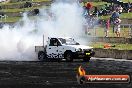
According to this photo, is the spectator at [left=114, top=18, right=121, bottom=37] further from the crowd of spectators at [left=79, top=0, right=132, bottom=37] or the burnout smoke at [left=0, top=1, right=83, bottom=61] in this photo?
the burnout smoke at [left=0, top=1, right=83, bottom=61]

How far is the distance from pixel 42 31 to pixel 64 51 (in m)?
11.1

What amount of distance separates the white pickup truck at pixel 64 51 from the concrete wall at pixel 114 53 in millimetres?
2975

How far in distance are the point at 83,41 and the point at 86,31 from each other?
1042mm

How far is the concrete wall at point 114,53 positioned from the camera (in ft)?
119

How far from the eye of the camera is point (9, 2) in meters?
84.2

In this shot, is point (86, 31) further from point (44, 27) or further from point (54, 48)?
point (54, 48)

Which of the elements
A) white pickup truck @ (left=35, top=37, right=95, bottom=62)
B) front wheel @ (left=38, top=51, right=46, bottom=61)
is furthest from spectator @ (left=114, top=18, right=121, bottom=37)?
front wheel @ (left=38, top=51, right=46, bottom=61)

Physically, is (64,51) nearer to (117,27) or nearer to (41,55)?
(41,55)

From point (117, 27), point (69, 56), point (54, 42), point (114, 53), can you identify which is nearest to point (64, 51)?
point (69, 56)

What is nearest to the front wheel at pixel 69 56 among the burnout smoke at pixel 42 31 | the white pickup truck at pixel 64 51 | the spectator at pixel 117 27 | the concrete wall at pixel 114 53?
the white pickup truck at pixel 64 51

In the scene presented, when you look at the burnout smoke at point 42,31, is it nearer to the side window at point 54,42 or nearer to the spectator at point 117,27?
the spectator at point 117,27

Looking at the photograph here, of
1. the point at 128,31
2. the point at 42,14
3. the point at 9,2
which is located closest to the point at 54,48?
the point at 128,31

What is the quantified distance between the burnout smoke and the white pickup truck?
454 centimetres

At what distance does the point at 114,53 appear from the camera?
3781cm
